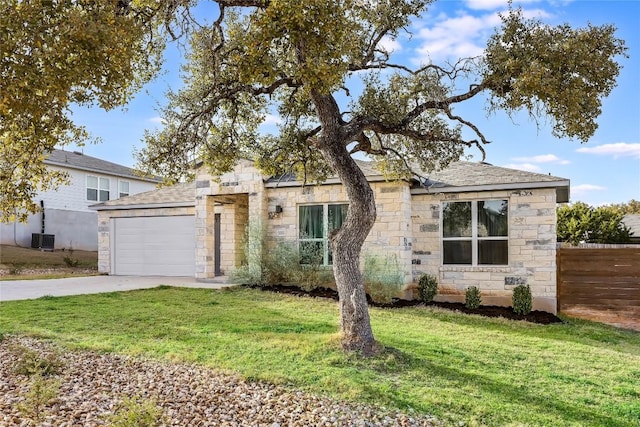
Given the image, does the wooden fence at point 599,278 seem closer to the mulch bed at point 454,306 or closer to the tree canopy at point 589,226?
the mulch bed at point 454,306

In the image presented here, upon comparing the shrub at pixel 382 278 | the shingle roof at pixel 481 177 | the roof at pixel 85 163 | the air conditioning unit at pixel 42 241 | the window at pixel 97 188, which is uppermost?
the roof at pixel 85 163

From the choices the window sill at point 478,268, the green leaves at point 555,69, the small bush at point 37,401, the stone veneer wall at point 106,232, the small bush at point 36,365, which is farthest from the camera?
the stone veneer wall at point 106,232

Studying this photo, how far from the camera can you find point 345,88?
8.53m

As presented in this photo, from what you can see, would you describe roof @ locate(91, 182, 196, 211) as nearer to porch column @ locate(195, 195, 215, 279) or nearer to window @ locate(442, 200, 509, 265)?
porch column @ locate(195, 195, 215, 279)

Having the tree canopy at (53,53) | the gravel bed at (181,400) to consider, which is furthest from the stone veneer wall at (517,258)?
the tree canopy at (53,53)

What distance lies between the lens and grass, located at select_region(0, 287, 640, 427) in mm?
5203

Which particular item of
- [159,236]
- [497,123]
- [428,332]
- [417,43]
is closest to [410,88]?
[417,43]

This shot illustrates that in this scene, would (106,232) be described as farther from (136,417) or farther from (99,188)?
(136,417)

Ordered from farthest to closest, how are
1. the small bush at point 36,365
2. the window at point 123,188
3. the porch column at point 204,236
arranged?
the window at point 123,188, the porch column at point 204,236, the small bush at point 36,365

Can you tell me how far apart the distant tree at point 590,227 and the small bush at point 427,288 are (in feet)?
37.5

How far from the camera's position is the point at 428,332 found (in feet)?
29.1

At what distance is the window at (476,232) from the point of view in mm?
12188

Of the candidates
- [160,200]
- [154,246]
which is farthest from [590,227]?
[154,246]

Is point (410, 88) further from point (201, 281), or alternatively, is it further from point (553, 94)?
point (201, 281)
